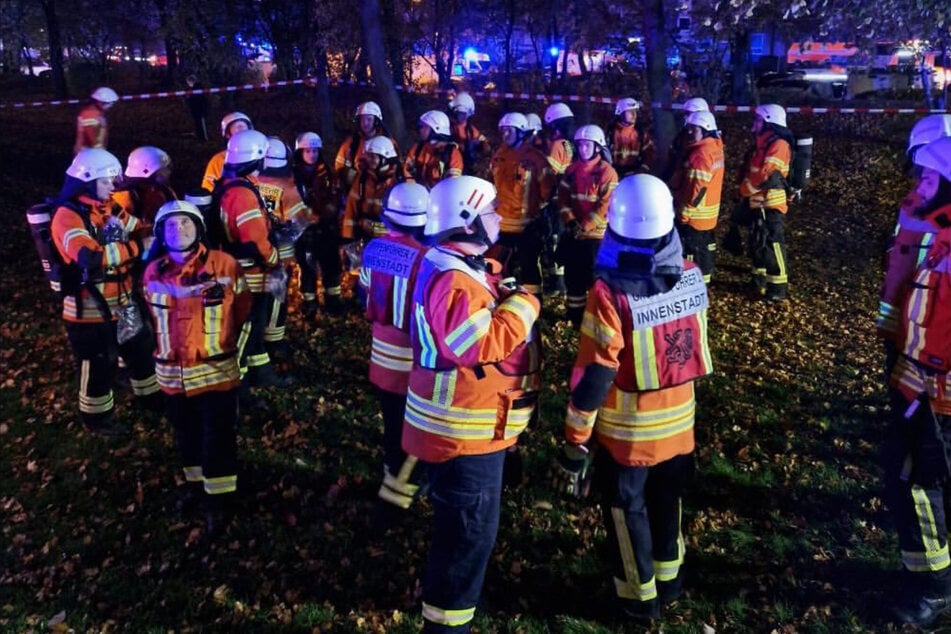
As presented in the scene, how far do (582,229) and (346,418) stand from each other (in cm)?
311

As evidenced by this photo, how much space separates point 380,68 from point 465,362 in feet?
36.5

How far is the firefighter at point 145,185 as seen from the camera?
22.1 feet

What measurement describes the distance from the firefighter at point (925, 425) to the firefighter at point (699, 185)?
3.84m

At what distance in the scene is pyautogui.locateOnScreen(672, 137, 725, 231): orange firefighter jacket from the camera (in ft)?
25.8

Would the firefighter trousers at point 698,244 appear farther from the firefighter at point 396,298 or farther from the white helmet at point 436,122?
the firefighter at point 396,298

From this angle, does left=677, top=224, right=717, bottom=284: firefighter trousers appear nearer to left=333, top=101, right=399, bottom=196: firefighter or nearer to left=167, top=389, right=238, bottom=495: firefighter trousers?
left=333, top=101, right=399, bottom=196: firefighter

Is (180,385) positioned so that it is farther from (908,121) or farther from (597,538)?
(908,121)

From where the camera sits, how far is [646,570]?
3832 millimetres

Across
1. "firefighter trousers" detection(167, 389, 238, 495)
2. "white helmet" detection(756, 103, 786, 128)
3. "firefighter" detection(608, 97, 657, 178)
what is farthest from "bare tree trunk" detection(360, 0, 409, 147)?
"firefighter trousers" detection(167, 389, 238, 495)

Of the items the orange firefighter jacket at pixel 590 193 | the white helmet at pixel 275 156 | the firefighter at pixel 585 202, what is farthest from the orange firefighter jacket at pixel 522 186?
the white helmet at pixel 275 156

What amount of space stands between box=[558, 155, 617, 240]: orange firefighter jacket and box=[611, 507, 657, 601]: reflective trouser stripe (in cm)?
419

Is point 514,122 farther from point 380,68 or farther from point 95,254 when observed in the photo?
point 380,68

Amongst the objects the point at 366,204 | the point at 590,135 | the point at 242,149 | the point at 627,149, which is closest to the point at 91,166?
the point at 242,149

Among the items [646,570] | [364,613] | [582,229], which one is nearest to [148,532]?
[364,613]
